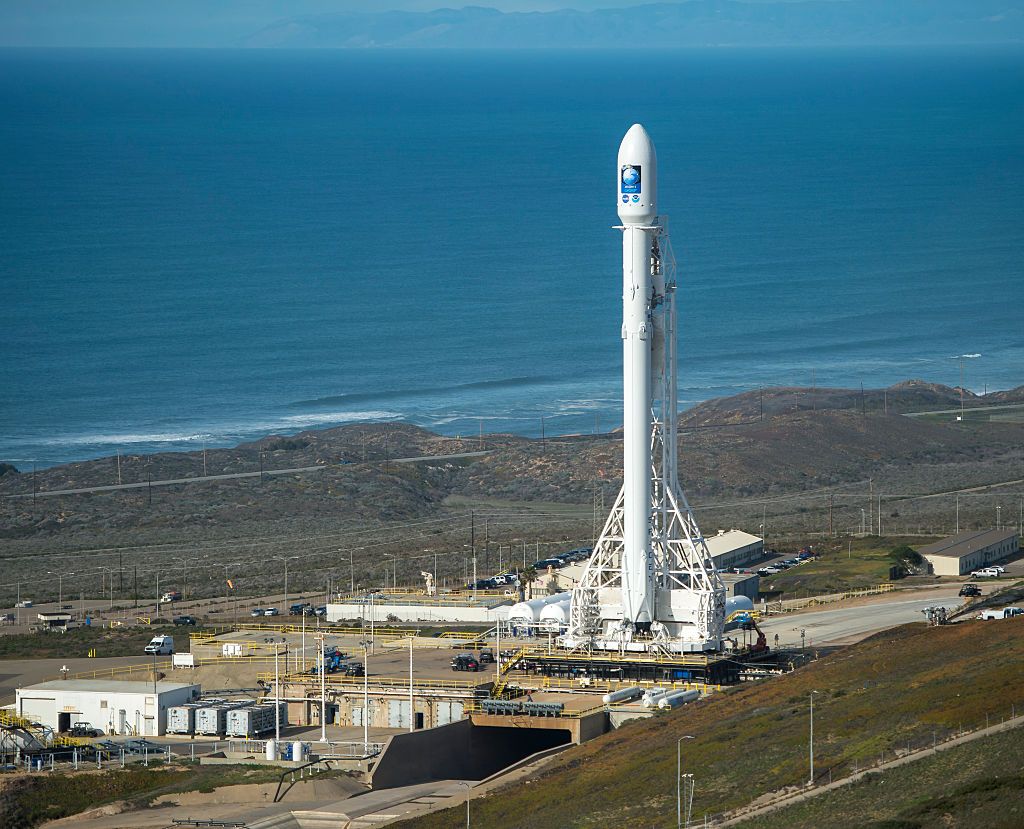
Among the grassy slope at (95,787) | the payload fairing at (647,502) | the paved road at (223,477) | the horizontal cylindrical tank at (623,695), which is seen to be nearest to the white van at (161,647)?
the payload fairing at (647,502)

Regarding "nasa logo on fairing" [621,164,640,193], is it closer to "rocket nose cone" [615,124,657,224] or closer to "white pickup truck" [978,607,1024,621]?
"rocket nose cone" [615,124,657,224]

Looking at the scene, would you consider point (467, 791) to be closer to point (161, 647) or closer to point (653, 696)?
point (653, 696)

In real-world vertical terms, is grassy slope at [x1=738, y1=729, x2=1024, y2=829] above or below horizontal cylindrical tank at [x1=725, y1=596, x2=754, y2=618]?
below

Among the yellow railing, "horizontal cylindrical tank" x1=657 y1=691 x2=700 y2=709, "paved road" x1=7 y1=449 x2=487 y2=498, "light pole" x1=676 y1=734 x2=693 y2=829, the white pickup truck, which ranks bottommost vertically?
"light pole" x1=676 y1=734 x2=693 y2=829

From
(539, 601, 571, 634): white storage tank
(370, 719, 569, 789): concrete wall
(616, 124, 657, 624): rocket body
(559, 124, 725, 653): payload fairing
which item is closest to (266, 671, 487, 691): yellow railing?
(370, 719, 569, 789): concrete wall

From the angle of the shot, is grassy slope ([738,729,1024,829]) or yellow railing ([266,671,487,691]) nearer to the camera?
grassy slope ([738,729,1024,829])

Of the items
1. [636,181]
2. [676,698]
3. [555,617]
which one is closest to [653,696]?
[676,698]

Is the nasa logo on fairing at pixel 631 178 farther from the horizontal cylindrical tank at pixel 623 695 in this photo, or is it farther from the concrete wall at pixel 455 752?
the concrete wall at pixel 455 752

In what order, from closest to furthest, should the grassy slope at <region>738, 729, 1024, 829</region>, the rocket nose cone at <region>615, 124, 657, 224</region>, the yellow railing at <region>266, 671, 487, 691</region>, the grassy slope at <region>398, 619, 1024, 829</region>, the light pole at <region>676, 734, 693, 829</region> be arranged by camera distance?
1. the grassy slope at <region>738, 729, 1024, 829</region>
2. the light pole at <region>676, 734, 693, 829</region>
3. the grassy slope at <region>398, 619, 1024, 829</region>
4. the yellow railing at <region>266, 671, 487, 691</region>
5. the rocket nose cone at <region>615, 124, 657, 224</region>

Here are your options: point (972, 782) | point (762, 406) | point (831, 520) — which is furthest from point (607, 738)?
point (762, 406)

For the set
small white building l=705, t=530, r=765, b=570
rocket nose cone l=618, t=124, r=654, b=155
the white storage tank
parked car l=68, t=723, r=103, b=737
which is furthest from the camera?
small white building l=705, t=530, r=765, b=570
